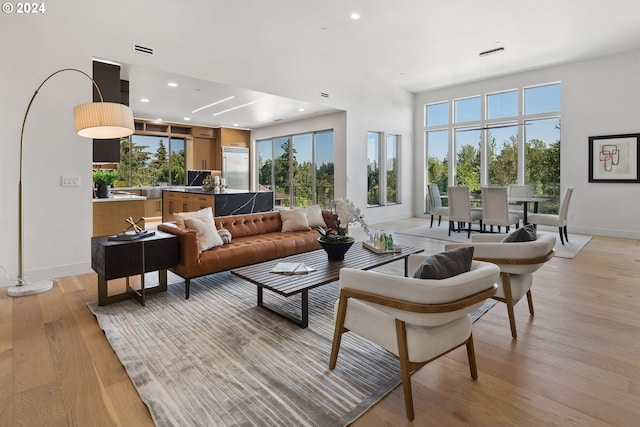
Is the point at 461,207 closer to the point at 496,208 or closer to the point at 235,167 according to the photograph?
the point at 496,208

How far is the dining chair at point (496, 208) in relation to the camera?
6.15 meters

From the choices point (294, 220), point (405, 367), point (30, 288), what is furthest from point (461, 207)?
point (30, 288)

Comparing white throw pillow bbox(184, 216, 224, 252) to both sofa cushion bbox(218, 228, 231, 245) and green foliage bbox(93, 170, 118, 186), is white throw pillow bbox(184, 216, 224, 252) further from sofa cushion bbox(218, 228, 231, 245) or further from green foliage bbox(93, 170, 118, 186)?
green foliage bbox(93, 170, 118, 186)

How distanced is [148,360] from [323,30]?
5.33m

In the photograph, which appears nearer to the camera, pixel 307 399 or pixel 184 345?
pixel 307 399

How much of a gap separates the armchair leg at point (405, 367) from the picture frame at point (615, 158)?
7.45 m

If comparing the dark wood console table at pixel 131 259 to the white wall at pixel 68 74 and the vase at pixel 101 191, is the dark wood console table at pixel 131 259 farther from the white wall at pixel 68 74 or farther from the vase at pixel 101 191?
the vase at pixel 101 191

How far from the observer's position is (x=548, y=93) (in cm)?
760

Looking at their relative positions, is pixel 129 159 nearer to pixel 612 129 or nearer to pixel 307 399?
pixel 307 399

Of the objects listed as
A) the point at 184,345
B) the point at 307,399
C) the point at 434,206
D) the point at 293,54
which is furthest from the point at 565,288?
the point at 293,54

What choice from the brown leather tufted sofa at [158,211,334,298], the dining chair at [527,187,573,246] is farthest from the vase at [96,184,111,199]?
the dining chair at [527,187,573,246]

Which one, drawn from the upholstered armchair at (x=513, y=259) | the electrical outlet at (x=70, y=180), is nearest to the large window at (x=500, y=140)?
the upholstered armchair at (x=513, y=259)

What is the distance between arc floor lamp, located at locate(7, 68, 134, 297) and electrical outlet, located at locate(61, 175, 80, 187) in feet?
1.60

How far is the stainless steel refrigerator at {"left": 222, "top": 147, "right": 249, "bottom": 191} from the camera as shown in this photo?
34.3ft
